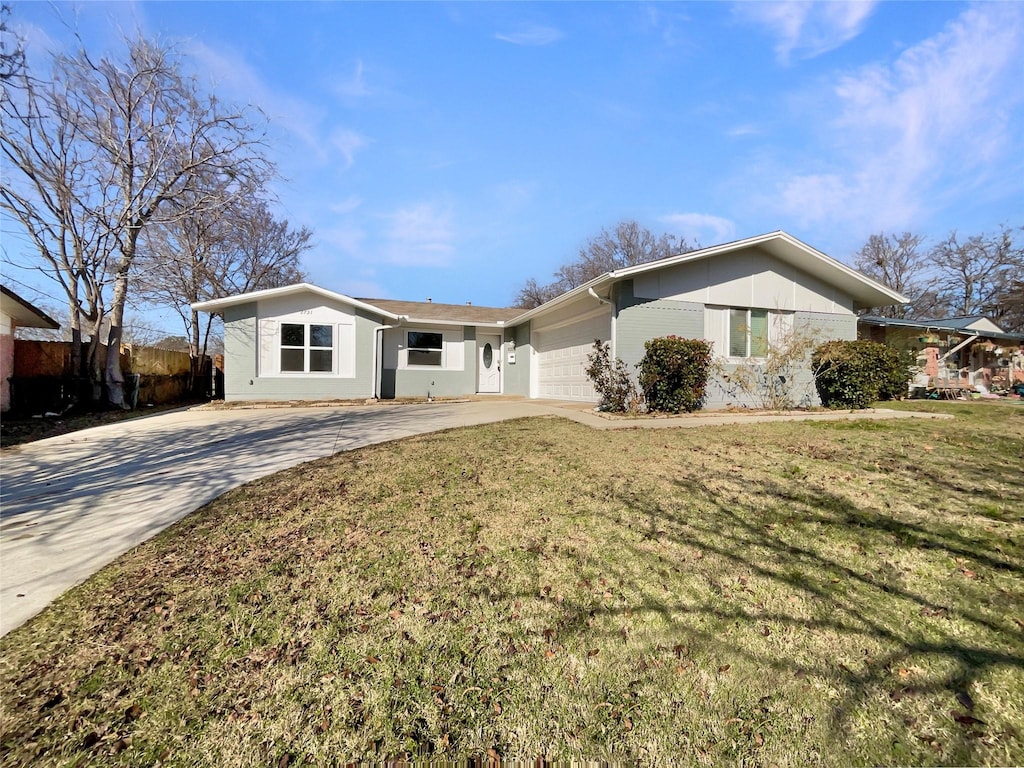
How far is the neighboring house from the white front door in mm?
11974

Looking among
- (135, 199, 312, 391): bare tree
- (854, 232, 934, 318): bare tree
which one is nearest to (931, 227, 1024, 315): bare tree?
(854, 232, 934, 318): bare tree

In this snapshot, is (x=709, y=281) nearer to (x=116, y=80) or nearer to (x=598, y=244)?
(x=116, y=80)

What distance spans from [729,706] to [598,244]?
34.9 meters

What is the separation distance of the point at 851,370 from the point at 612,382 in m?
6.35

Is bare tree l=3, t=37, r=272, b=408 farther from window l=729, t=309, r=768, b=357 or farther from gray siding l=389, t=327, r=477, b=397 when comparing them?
window l=729, t=309, r=768, b=357

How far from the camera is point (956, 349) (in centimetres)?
1507

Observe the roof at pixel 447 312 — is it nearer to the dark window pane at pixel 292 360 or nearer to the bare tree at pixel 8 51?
the dark window pane at pixel 292 360

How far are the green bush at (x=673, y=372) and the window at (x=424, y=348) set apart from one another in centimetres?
834

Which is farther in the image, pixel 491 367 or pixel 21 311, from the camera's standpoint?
pixel 491 367

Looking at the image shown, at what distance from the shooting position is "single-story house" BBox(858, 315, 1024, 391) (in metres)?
14.9

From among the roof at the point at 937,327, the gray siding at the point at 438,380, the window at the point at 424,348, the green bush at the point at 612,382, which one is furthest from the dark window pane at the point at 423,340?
the roof at the point at 937,327

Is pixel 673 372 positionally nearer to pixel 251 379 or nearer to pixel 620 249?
pixel 251 379

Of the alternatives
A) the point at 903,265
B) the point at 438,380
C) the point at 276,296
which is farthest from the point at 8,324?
the point at 903,265

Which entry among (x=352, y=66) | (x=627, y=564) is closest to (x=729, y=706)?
(x=627, y=564)
